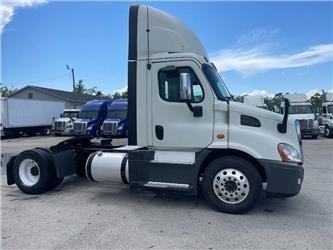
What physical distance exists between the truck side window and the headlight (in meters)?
1.54

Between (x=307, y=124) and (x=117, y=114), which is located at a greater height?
(x=117, y=114)

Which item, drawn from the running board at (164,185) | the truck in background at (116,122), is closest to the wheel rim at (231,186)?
the running board at (164,185)

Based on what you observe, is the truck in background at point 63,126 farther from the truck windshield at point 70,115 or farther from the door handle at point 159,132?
the door handle at point 159,132

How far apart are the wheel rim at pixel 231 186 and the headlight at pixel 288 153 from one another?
2.32ft

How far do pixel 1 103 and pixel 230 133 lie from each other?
23362 millimetres

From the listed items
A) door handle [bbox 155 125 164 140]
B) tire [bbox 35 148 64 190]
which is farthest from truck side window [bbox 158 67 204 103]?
tire [bbox 35 148 64 190]

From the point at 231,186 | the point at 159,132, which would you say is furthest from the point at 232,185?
the point at 159,132

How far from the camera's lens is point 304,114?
20.0m

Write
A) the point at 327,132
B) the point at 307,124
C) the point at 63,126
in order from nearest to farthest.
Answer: the point at 307,124 < the point at 327,132 < the point at 63,126

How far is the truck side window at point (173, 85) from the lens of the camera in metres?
5.06

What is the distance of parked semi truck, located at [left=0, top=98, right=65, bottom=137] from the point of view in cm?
2361

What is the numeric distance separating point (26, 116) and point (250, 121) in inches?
970

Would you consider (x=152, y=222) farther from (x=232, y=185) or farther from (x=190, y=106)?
(x=190, y=106)

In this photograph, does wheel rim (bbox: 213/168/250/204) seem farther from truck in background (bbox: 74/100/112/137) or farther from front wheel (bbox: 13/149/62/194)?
truck in background (bbox: 74/100/112/137)
